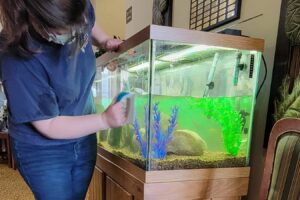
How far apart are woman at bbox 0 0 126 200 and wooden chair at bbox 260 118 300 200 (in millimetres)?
412

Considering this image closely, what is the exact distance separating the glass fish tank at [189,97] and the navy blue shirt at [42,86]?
190 millimetres

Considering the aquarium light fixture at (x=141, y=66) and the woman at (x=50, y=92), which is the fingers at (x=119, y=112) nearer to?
the woman at (x=50, y=92)

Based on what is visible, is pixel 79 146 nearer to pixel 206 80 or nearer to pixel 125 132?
pixel 125 132

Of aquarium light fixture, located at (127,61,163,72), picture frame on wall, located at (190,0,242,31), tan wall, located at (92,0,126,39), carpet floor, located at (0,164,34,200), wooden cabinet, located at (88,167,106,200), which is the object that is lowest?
carpet floor, located at (0,164,34,200)

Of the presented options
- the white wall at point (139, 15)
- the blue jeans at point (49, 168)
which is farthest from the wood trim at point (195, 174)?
the white wall at point (139, 15)

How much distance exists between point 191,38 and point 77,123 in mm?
420

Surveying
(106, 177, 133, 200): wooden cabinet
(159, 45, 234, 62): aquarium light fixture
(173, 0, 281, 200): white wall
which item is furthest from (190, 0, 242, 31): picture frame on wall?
(106, 177, 133, 200): wooden cabinet

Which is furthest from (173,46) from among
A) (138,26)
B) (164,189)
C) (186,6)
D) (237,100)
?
(138,26)

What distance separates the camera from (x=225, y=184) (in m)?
0.92

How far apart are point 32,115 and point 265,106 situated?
85 cm

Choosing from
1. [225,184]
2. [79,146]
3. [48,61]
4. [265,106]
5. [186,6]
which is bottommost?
[225,184]

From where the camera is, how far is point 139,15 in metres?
2.51

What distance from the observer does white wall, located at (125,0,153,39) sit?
234 cm

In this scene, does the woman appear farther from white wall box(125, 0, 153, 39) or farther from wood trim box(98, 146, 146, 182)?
white wall box(125, 0, 153, 39)
